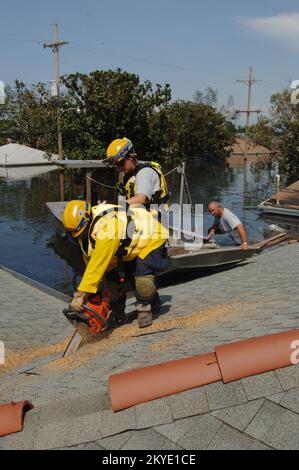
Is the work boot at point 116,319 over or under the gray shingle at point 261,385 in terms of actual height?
under

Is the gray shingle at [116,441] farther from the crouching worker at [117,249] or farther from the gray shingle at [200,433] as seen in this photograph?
the crouching worker at [117,249]

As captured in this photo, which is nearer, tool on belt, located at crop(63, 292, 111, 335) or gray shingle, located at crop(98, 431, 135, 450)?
gray shingle, located at crop(98, 431, 135, 450)

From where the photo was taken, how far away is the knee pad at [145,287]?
17.3 ft

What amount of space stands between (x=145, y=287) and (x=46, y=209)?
22.1 m

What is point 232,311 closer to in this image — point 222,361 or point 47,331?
point 222,361

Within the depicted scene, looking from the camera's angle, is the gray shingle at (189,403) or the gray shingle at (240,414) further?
the gray shingle at (189,403)

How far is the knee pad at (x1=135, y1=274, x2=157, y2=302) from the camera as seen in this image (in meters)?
5.27

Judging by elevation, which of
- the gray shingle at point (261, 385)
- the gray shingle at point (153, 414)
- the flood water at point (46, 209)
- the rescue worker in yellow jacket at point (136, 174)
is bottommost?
the flood water at point (46, 209)

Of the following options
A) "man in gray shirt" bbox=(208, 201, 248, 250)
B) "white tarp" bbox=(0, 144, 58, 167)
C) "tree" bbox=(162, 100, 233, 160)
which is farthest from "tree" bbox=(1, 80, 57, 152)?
"man in gray shirt" bbox=(208, 201, 248, 250)

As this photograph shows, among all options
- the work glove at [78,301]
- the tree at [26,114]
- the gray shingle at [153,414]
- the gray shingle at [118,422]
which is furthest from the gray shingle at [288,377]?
the tree at [26,114]

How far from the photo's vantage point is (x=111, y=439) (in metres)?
2.64

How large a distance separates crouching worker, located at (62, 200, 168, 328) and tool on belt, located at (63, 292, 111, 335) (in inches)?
4.4

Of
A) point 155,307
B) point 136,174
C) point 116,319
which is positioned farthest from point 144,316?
point 136,174

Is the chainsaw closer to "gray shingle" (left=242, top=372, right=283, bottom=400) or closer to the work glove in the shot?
the work glove
